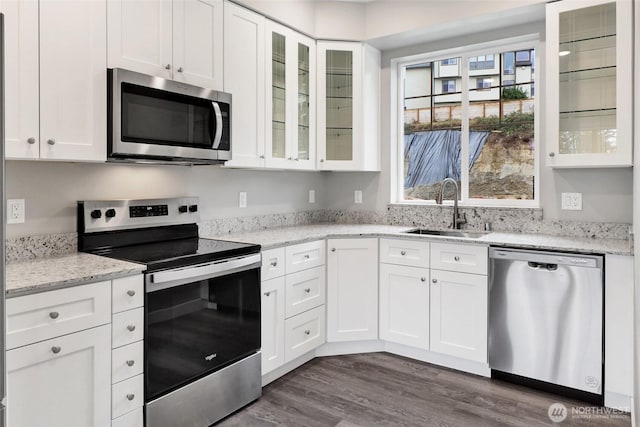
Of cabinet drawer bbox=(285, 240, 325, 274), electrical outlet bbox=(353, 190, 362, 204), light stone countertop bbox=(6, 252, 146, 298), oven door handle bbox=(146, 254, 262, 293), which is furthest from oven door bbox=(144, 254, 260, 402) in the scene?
electrical outlet bbox=(353, 190, 362, 204)

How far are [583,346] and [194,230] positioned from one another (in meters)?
2.45

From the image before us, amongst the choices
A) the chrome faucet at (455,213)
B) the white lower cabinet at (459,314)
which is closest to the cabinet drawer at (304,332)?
the white lower cabinet at (459,314)

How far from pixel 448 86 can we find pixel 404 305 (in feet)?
6.19

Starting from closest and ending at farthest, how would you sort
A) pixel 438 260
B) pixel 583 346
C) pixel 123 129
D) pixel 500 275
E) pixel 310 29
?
pixel 123 129 → pixel 583 346 → pixel 500 275 → pixel 438 260 → pixel 310 29

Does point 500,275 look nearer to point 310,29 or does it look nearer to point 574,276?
point 574,276

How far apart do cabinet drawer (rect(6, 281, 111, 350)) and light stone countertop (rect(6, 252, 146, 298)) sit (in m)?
0.03

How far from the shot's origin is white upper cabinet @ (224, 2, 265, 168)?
8.86 feet

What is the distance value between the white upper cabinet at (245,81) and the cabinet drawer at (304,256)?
64cm

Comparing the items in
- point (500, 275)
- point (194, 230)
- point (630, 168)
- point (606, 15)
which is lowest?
point (500, 275)

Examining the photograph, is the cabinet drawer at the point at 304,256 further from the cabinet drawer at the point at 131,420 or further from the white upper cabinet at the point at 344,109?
the cabinet drawer at the point at 131,420

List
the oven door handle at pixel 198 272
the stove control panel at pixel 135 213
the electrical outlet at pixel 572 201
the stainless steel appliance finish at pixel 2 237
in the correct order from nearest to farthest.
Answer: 1. the stainless steel appliance finish at pixel 2 237
2. the oven door handle at pixel 198 272
3. the stove control panel at pixel 135 213
4. the electrical outlet at pixel 572 201

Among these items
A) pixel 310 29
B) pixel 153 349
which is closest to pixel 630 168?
pixel 310 29

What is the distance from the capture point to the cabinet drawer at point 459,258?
276 cm

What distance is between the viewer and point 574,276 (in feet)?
8.09
